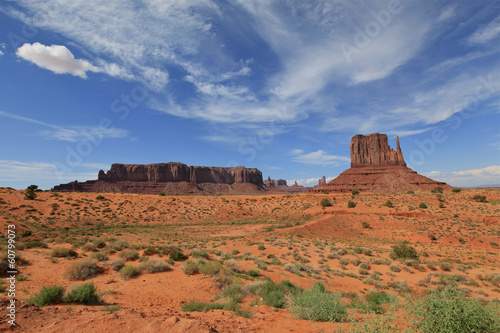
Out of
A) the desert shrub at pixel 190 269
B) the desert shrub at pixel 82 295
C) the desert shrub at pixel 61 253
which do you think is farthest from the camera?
the desert shrub at pixel 61 253

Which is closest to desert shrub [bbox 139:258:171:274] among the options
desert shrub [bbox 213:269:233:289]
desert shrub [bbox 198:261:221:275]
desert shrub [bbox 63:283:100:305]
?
desert shrub [bbox 198:261:221:275]

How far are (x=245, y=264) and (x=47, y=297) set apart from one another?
9.48 meters

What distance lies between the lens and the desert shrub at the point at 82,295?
22.9ft

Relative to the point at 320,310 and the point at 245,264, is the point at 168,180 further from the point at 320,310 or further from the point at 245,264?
the point at 320,310

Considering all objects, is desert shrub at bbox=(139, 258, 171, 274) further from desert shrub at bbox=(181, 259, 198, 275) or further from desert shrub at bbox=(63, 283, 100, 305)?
desert shrub at bbox=(63, 283, 100, 305)

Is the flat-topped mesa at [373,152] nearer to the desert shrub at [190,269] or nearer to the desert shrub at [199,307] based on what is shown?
the desert shrub at [190,269]

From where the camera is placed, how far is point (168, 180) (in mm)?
144625

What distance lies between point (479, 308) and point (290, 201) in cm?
5072

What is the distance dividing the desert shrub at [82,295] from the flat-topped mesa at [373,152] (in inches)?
4786

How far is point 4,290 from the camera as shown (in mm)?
7605

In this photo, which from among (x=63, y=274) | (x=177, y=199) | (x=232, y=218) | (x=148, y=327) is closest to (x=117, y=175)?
(x=177, y=199)

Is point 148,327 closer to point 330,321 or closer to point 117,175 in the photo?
point 330,321

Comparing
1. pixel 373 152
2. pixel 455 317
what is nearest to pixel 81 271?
pixel 455 317

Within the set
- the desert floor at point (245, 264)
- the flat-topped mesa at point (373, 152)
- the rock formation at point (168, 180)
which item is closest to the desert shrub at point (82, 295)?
the desert floor at point (245, 264)
